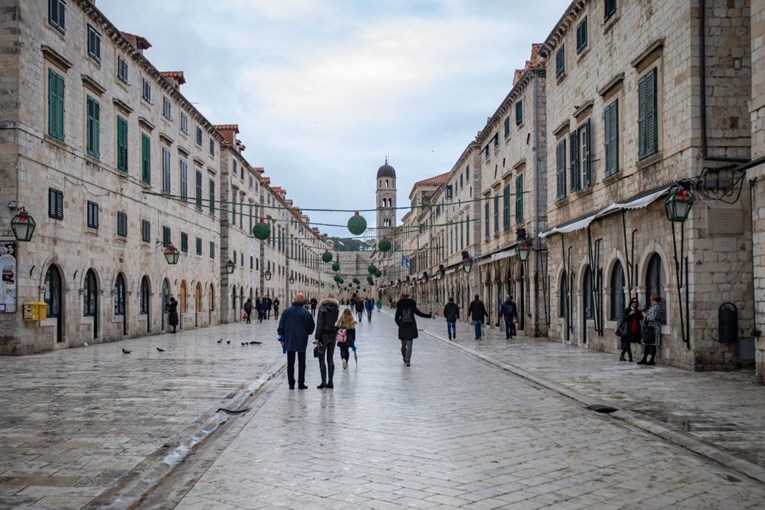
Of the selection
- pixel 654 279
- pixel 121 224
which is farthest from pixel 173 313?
pixel 654 279

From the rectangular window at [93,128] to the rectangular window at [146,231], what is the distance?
5.67m

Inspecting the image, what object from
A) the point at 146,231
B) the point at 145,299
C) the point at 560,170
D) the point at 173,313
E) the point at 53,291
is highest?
the point at 560,170

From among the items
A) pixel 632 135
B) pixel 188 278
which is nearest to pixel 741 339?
pixel 632 135

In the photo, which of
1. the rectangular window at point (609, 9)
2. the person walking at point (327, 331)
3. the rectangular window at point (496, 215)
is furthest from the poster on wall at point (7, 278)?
the rectangular window at point (496, 215)

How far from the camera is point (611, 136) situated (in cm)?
1934

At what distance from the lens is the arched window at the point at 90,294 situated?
24.4 meters

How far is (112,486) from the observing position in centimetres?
614

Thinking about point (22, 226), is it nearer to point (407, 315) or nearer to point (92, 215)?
point (92, 215)

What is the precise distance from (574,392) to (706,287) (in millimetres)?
4790

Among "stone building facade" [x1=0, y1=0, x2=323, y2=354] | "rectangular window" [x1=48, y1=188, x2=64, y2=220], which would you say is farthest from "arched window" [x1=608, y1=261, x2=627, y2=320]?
"rectangular window" [x1=48, y1=188, x2=64, y2=220]

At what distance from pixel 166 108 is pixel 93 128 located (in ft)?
31.4

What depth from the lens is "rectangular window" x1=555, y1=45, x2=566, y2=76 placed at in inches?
949

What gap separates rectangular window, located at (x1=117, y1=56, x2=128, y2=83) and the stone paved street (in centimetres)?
1541

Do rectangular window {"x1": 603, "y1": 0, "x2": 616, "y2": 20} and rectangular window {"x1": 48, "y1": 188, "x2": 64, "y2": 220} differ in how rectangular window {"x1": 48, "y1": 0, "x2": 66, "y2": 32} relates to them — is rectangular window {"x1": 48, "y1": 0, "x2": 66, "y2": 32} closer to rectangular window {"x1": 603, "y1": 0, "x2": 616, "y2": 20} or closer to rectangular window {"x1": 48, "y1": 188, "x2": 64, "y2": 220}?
rectangular window {"x1": 48, "y1": 188, "x2": 64, "y2": 220}
